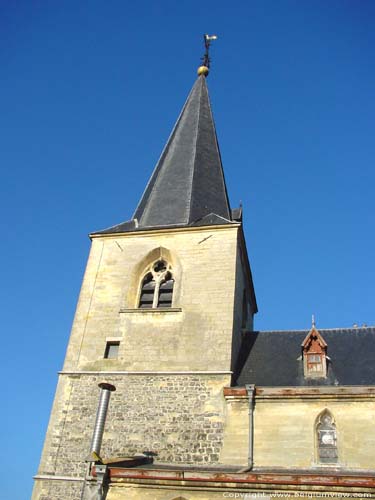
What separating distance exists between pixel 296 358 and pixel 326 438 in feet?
9.46

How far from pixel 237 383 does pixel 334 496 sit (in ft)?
16.1

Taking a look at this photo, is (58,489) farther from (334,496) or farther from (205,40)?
(205,40)

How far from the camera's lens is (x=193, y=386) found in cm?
1395

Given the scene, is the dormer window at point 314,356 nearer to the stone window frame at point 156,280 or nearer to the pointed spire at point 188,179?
the stone window frame at point 156,280

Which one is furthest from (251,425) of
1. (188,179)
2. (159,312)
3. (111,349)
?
(188,179)

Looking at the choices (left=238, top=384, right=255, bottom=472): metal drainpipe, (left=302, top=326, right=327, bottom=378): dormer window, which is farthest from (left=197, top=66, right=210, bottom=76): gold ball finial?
(left=238, top=384, right=255, bottom=472): metal drainpipe

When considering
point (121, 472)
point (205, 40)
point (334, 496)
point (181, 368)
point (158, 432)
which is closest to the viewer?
point (334, 496)

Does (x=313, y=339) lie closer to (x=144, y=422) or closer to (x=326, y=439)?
(x=326, y=439)

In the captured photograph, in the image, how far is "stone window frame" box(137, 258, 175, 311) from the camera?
16031 mm

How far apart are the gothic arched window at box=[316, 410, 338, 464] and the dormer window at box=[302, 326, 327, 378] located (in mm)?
1465

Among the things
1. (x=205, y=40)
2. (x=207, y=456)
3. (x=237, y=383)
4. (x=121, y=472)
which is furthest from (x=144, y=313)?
(x=205, y=40)

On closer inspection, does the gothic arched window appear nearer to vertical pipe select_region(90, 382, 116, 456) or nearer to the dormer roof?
the dormer roof

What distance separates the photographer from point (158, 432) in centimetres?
1340

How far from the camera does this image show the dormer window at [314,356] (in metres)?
14.1
